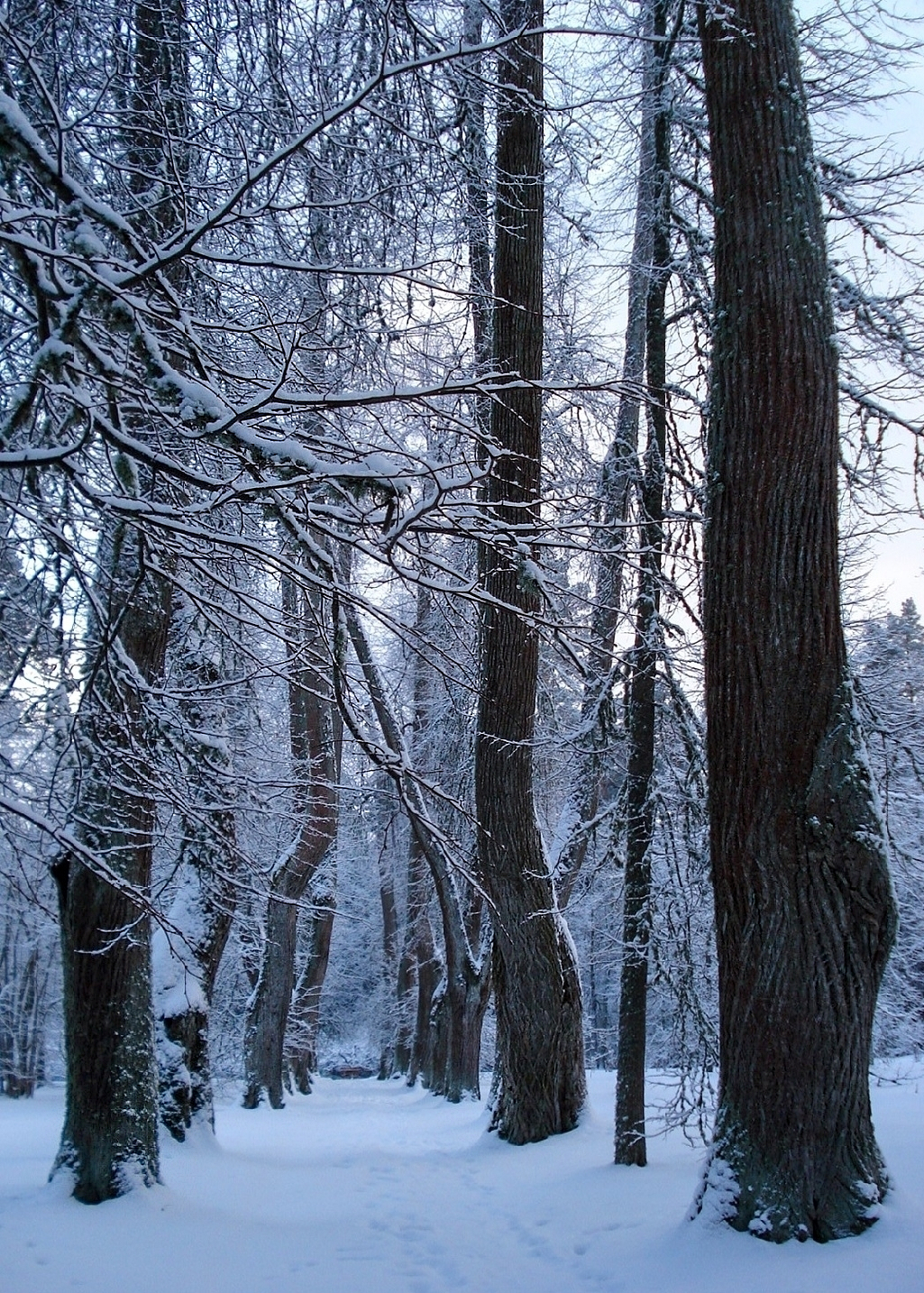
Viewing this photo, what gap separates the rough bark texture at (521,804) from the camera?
6.86 m

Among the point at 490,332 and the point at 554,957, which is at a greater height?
the point at 490,332

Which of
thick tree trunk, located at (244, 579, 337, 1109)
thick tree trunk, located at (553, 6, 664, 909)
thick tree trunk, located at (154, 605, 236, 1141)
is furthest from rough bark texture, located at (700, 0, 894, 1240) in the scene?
thick tree trunk, located at (244, 579, 337, 1109)

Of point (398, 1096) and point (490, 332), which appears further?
point (398, 1096)

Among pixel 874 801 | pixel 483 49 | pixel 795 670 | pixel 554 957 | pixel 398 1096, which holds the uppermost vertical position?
pixel 483 49

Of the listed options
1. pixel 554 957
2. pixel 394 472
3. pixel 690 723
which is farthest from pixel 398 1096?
pixel 394 472

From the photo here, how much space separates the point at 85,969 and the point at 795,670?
4333 millimetres

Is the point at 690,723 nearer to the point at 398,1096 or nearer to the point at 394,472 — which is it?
the point at 394,472

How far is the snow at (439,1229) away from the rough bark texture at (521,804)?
49cm

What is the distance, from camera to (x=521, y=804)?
297 inches

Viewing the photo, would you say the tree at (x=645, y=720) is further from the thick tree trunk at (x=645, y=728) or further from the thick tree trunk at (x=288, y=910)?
the thick tree trunk at (x=288, y=910)

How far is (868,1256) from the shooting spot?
11.9 feet

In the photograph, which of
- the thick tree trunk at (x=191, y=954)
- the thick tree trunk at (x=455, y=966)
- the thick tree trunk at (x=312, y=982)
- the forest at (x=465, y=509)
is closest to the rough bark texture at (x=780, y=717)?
the forest at (x=465, y=509)

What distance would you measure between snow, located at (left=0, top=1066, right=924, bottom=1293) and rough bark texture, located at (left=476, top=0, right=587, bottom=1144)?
49 centimetres

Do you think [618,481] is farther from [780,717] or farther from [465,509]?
[465,509]
